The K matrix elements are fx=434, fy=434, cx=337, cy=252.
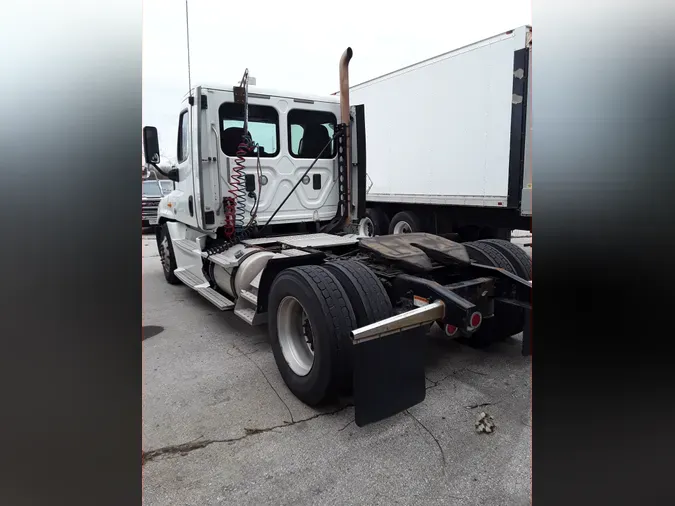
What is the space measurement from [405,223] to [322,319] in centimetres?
732

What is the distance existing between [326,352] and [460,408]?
44.7 inches

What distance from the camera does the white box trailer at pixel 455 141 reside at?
712 centimetres

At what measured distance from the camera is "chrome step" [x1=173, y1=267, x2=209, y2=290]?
567 centimetres

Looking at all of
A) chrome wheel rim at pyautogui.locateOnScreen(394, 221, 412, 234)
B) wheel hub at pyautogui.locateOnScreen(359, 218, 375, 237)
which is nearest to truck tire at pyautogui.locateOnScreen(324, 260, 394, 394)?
chrome wheel rim at pyautogui.locateOnScreen(394, 221, 412, 234)

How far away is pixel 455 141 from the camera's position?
8.27 meters

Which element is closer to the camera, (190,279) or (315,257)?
(315,257)

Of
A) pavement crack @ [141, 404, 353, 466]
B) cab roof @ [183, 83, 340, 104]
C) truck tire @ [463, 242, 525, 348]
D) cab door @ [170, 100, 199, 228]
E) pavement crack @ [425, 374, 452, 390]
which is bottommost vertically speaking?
pavement crack @ [141, 404, 353, 466]

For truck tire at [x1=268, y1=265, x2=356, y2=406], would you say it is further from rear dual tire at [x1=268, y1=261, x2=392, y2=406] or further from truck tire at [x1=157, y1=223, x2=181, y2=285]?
truck tire at [x1=157, y1=223, x2=181, y2=285]

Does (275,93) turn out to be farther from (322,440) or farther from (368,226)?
(368,226)

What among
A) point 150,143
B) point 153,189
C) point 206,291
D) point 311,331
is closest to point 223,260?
point 206,291

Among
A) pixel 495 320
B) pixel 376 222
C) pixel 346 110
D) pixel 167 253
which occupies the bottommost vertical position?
pixel 495 320

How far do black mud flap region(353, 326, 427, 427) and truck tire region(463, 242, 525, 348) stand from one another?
149cm
